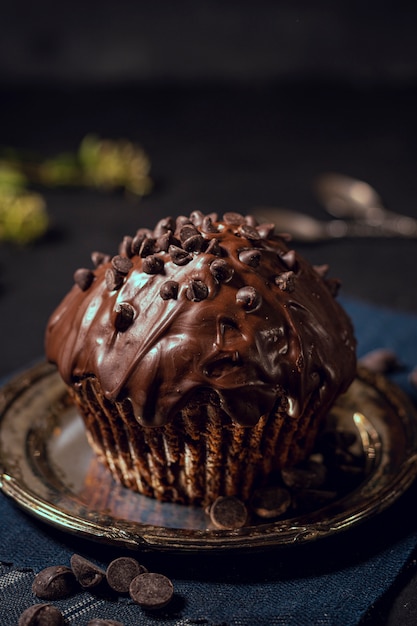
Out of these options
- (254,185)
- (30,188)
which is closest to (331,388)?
(254,185)

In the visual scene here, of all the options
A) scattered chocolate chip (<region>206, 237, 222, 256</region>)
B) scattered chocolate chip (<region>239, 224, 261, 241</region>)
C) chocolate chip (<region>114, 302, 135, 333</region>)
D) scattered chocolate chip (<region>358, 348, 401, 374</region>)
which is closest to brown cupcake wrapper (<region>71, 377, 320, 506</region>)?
chocolate chip (<region>114, 302, 135, 333</region>)

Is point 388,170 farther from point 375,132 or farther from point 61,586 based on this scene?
point 61,586

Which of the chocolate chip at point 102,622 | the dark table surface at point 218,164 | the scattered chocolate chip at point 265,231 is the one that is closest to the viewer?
the chocolate chip at point 102,622

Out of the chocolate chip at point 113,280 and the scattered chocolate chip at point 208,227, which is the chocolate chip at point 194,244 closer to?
the scattered chocolate chip at point 208,227

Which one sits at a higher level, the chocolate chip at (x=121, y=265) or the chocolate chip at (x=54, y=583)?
the chocolate chip at (x=121, y=265)

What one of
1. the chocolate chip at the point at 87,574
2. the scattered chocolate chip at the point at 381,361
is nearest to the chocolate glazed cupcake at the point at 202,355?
the chocolate chip at the point at 87,574
